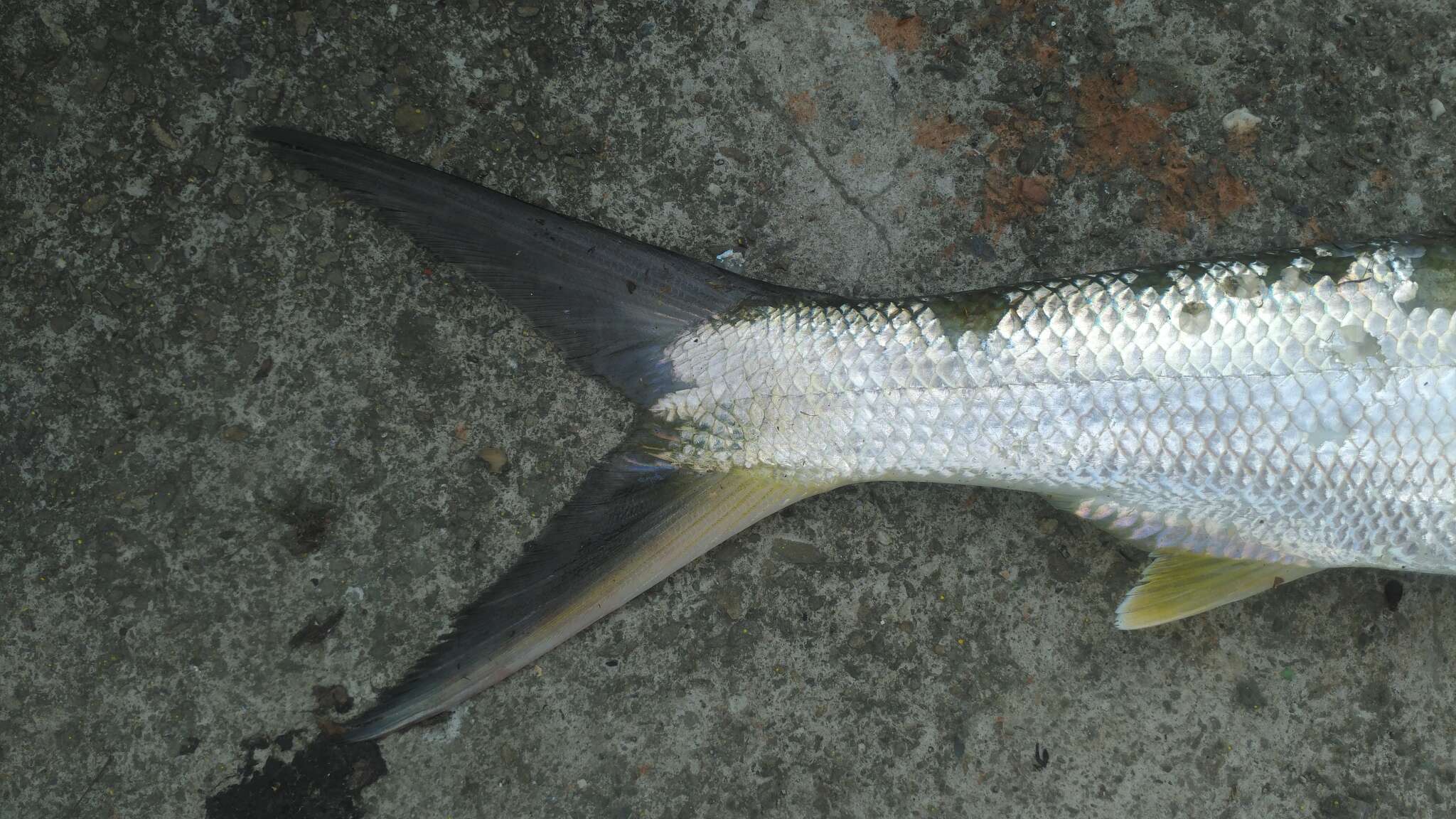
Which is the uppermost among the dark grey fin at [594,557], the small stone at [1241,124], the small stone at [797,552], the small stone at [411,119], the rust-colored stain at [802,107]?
the small stone at [411,119]

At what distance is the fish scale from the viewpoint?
1855 millimetres

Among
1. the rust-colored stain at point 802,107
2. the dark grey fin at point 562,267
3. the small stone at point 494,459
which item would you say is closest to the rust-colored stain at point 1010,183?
the rust-colored stain at point 802,107

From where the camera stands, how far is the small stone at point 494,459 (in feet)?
7.30

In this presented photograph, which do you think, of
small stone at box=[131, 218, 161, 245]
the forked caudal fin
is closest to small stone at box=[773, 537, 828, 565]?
the forked caudal fin

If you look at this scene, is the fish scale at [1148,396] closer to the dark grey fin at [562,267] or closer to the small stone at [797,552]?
the dark grey fin at [562,267]

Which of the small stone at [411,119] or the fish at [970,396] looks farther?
the small stone at [411,119]

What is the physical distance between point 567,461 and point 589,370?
33 centimetres

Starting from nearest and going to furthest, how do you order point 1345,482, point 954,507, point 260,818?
point 1345,482, point 260,818, point 954,507

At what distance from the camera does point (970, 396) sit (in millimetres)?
1901

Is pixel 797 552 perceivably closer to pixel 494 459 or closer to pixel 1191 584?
pixel 494 459

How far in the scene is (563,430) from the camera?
224cm

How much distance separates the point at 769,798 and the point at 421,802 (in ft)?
2.70

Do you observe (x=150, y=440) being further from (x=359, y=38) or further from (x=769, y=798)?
(x=769, y=798)

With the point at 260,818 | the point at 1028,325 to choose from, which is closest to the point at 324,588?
the point at 260,818
